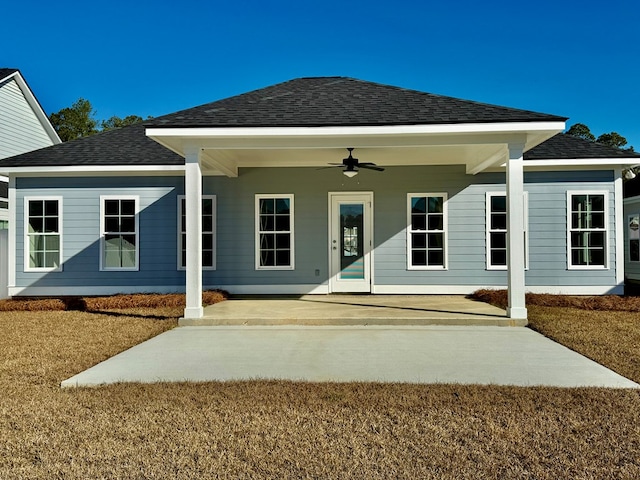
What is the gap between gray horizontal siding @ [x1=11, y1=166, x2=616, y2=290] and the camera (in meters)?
10.6

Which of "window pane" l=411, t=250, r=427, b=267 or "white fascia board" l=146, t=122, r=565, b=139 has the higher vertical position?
"white fascia board" l=146, t=122, r=565, b=139

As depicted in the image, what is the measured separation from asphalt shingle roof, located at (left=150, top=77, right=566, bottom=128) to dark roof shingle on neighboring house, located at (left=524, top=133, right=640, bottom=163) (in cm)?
342

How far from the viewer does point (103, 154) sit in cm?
1111

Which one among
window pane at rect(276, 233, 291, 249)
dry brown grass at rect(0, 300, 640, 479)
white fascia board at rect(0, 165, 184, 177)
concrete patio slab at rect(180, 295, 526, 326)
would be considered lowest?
dry brown grass at rect(0, 300, 640, 479)

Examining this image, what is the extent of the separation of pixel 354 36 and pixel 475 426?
16035mm

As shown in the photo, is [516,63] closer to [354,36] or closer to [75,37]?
[354,36]

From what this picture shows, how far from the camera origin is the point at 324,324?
743 cm

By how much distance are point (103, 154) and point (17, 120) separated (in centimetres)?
784

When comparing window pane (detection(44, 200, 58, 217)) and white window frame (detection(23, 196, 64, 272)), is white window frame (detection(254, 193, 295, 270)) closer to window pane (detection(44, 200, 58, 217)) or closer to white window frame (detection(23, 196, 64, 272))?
white window frame (detection(23, 196, 64, 272))

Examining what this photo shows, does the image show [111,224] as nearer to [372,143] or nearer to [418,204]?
[372,143]

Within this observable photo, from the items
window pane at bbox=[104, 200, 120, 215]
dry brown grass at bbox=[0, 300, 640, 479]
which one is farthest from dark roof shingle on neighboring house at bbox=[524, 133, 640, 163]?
window pane at bbox=[104, 200, 120, 215]

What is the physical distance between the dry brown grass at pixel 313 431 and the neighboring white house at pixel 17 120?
13.1 metres

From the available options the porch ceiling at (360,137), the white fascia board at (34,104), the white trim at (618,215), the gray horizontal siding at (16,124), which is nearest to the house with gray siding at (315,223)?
the white trim at (618,215)

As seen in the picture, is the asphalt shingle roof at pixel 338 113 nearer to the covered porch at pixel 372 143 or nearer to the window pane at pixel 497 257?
the covered porch at pixel 372 143
